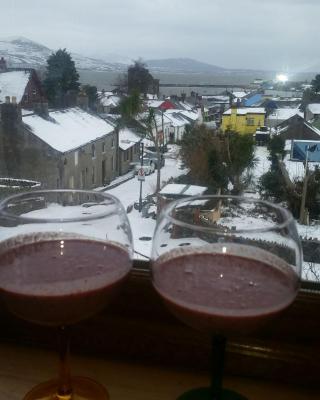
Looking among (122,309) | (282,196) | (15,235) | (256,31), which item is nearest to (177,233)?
(15,235)

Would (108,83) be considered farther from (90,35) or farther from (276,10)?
(276,10)

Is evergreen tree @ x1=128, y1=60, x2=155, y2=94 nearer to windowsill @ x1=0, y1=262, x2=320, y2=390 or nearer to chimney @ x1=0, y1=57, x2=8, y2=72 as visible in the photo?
chimney @ x1=0, y1=57, x2=8, y2=72

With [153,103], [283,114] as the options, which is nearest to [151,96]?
[153,103]

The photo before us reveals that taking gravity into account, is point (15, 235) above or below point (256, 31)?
below

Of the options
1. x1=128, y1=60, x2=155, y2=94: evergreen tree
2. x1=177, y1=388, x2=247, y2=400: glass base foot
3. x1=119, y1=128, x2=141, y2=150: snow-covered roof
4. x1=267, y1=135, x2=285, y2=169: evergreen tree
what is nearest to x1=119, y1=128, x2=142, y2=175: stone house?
x1=119, y1=128, x2=141, y2=150: snow-covered roof

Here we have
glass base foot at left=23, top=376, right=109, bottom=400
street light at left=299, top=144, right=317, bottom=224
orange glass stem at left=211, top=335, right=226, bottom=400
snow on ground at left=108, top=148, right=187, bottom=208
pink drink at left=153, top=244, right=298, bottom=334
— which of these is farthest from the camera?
snow on ground at left=108, top=148, right=187, bottom=208

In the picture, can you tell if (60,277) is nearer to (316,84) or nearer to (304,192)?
(304,192)

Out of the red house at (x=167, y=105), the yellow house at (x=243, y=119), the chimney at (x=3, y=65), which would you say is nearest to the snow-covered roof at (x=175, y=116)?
the red house at (x=167, y=105)
